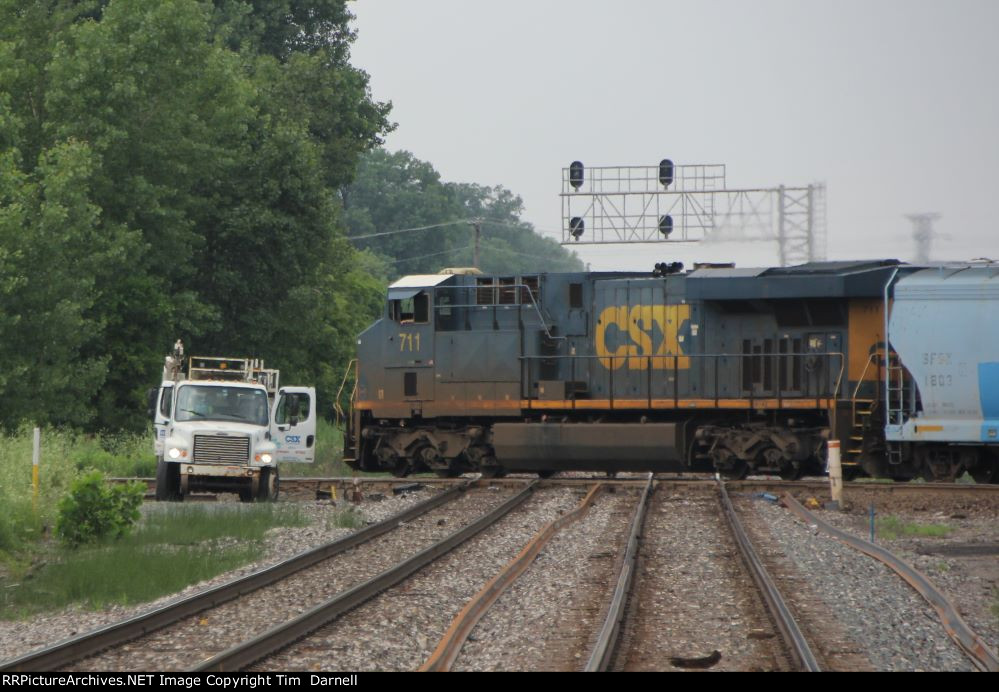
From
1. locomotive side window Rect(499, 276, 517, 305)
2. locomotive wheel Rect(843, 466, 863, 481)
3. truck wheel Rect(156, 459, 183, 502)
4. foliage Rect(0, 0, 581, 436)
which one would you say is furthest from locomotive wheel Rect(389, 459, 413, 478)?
locomotive wheel Rect(843, 466, 863, 481)

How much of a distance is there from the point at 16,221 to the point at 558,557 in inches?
668

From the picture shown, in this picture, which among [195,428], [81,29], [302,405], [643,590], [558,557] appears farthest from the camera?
[81,29]

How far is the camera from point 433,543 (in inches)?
571

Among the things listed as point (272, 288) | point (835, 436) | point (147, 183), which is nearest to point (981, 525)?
point (835, 436)

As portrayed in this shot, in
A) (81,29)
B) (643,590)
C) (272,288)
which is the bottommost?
(643,590)

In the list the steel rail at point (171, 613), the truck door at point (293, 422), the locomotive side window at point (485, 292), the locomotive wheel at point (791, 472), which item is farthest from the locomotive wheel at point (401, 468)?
the steel rail at point (171, 613)

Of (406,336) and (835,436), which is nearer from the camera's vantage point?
(835,436)

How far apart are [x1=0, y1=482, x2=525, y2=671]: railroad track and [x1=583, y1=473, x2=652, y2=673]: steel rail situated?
2568 mm

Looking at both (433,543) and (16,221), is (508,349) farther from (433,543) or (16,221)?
(16,221)

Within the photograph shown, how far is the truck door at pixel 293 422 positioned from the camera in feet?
67.9

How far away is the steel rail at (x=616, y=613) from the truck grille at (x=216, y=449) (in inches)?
277

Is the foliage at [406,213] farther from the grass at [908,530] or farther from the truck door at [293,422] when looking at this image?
the grass at [908,530]

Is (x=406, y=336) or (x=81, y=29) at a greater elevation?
(x=81, y=29)

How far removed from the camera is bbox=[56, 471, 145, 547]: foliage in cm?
1462
